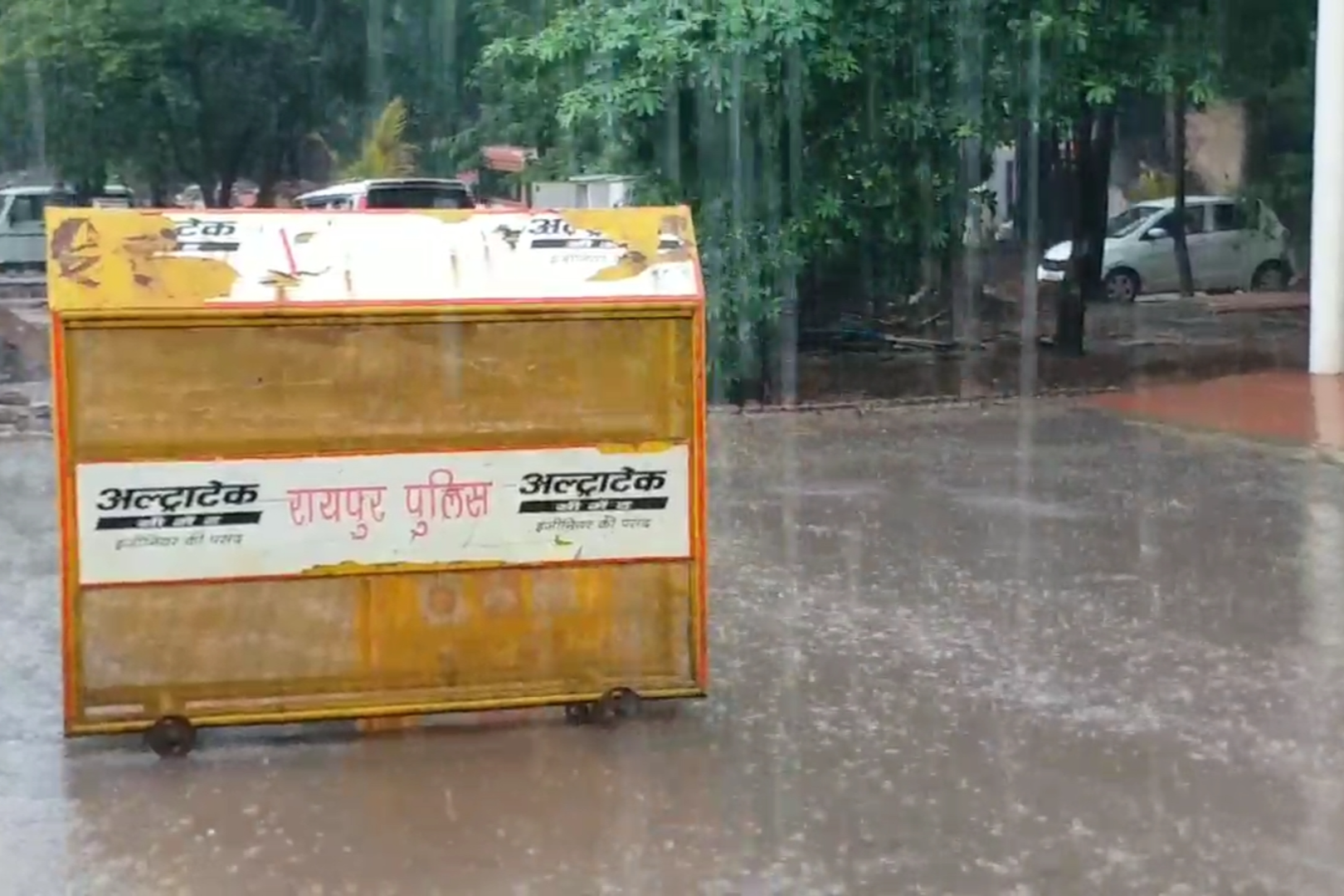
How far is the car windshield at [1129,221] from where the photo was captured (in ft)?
95.3

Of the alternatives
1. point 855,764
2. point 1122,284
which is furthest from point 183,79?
point 855,764

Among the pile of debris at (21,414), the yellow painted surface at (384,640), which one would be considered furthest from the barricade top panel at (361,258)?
the pile of debris at (21,414)

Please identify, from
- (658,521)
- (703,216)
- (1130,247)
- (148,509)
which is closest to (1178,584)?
(658,521)

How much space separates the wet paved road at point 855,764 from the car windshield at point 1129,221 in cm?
1971

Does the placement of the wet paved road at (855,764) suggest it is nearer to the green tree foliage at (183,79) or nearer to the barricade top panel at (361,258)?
the barricade top panel at (361,258)

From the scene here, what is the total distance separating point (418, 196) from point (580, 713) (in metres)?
16.1

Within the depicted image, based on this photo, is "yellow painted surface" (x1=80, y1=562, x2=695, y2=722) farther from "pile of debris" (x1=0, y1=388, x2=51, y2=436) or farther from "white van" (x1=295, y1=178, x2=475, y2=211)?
"white van" (x1=295, y1=178, x2=475, y2=211)

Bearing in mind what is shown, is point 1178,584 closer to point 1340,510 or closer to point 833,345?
point 1340,510

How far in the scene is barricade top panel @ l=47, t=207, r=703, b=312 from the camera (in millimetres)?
6199

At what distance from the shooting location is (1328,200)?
54.9 ft

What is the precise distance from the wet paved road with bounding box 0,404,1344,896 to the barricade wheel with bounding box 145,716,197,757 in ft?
0.26

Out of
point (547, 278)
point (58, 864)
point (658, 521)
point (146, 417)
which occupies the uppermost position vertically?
point (547, 278)

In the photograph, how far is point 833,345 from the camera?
19.6 metres

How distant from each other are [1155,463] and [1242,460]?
604 mm
